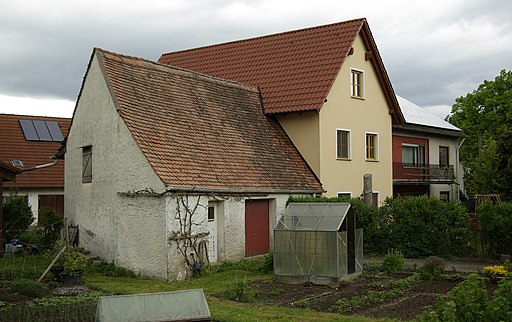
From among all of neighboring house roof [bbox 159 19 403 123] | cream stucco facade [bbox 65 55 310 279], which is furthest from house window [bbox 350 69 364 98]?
cream stucco facade [bbox 65 55 310 279]

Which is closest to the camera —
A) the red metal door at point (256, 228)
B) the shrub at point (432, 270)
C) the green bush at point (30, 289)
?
the green bush at point (30, 289)

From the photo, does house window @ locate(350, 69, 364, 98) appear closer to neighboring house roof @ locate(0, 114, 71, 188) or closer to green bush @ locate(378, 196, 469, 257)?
green bush @ locate(378, 196, 469, 257)

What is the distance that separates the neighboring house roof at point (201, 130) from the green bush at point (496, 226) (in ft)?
21.1

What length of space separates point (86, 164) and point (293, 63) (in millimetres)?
10853

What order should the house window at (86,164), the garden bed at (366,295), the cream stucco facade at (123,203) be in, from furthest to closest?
the house window at (86,164), the cream stucco facade at (123,203), the garden bed at (366,295)

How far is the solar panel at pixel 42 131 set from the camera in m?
33.9

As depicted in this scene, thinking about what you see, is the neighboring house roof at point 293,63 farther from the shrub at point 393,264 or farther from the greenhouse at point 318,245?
the shrub at point 393,264

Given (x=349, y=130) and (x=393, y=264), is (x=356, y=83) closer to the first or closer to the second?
(x=349, y=130)

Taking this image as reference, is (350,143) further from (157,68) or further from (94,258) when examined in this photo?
(94,258)

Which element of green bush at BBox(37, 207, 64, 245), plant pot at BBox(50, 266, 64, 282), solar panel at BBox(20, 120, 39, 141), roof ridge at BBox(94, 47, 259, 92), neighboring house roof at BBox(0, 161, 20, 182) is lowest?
plant pot at BBox(50, 266, 64, 282)

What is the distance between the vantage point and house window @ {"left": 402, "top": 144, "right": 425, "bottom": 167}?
35656 millimetres

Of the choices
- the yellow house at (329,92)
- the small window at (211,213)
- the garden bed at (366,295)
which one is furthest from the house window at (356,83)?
the garden bed at (366,295)

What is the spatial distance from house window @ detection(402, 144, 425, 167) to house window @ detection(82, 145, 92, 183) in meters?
19.5

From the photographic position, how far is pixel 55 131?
34844 millimetres
